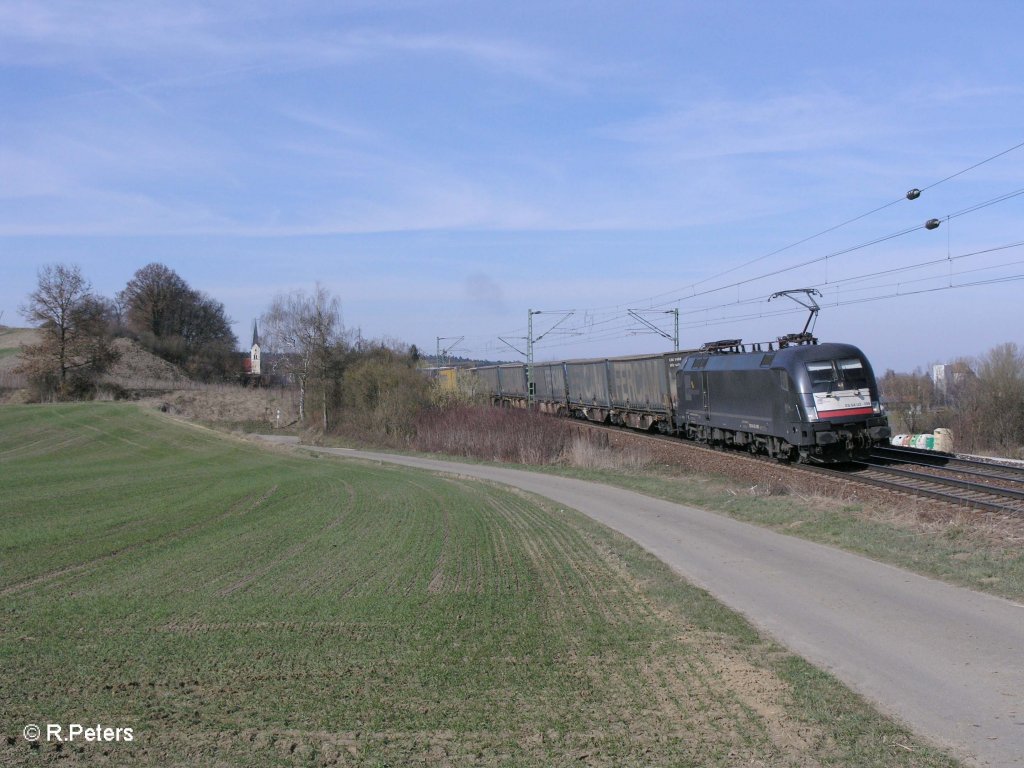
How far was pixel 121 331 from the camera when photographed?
96125 millimetres

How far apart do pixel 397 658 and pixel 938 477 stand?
52.6ft

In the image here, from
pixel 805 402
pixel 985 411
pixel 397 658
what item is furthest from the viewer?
pixel 985 411

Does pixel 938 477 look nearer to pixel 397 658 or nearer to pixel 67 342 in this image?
pixel 397 658

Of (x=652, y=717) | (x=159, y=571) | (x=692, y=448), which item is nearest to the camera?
(x=652, y=717)

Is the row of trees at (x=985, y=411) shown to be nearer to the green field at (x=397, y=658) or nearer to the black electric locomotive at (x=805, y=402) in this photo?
the black electric locomotive at (x=805, y=402)

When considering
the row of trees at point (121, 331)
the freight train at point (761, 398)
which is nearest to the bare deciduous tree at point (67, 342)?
the row of trees at point (121, 331)

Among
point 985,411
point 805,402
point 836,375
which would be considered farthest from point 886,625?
point 985,411

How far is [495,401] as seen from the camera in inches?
2402

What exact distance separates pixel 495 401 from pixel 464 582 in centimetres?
4999

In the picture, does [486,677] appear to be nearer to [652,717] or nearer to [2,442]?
[652,717]

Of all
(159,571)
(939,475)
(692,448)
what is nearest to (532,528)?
(159,571)

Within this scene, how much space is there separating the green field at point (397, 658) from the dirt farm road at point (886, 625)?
1.17 ft

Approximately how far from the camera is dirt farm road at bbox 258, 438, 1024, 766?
6059mm

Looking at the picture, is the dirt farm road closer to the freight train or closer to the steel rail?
the freight train
